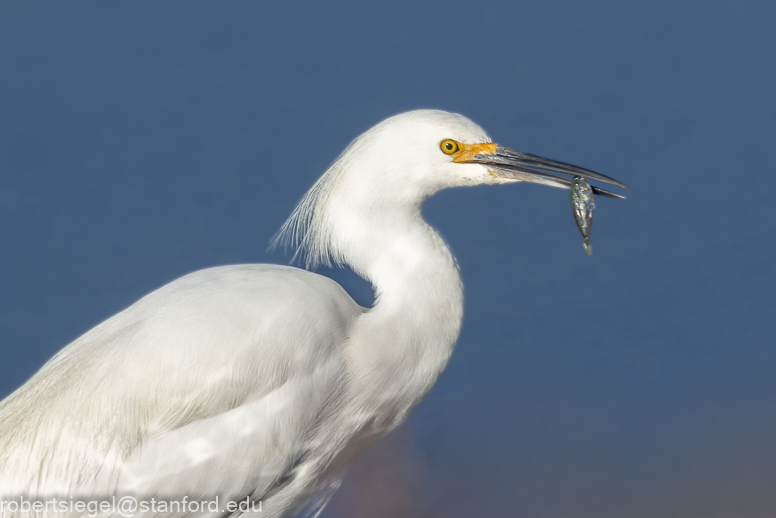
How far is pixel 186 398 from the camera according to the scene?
1.95 m

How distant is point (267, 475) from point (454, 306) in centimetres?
59

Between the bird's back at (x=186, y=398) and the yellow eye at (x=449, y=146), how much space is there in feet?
1.45

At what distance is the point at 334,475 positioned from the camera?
238 cm

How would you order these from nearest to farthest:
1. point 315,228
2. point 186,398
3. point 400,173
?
point 186,398, point 400,173, point 315,228

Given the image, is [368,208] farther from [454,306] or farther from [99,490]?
[99,490]

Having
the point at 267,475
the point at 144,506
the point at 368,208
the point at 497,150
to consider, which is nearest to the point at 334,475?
the point at 267,475

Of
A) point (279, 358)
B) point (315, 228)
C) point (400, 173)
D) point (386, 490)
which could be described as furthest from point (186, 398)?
point (386, 490)

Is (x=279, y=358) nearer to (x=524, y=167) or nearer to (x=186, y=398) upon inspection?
(x=186, y=398)

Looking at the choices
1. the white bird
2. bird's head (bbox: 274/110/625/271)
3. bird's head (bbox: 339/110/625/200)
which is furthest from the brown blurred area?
bird's head (bbox: 339/110/625/200)

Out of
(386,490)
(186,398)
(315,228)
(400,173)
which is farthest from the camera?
(386,490)

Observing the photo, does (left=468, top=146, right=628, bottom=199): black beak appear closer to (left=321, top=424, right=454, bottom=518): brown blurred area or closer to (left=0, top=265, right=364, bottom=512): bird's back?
(left=0, top=265, right=364, bottom=512): bird's back

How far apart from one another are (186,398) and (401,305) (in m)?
0.53

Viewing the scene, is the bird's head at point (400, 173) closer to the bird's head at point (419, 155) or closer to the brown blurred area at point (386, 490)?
the bird's head at point (419, 155)

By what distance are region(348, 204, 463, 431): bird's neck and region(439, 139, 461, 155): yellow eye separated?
0.16m
